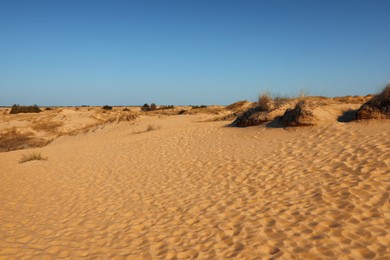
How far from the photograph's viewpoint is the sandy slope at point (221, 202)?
4656 millimetres

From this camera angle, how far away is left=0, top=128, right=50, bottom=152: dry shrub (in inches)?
843

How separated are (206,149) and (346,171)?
19.7 ft

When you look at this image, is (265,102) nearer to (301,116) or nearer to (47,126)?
(301,116)

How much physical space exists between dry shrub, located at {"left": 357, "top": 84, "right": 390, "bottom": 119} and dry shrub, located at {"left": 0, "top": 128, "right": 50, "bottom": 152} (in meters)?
19.9

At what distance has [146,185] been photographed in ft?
28.5

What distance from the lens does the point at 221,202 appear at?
21.6 feet

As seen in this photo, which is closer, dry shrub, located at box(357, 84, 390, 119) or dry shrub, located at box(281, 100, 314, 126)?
dry shrub, located at box(357, 84, 390, 119)

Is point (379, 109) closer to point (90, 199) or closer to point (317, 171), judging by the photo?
point (317, 171)

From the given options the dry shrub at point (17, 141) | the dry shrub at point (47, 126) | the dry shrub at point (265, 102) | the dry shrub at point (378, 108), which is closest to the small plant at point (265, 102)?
the dry shrub at point (265, 102)

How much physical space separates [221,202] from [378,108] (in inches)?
290

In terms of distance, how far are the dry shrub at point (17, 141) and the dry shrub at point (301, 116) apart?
17270 mm

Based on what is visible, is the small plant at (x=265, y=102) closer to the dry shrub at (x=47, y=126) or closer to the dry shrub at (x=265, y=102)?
the dry shrub at (x=265, y=102)

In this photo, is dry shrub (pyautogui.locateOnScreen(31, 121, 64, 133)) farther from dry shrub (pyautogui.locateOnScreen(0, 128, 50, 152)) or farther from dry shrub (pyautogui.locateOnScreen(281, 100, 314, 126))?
dry shrub (pyautogui.locateOnScreen(281, 100, 314, 126))

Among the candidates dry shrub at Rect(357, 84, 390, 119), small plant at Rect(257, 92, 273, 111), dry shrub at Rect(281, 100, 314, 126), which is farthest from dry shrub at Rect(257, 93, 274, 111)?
dry shrub at Rect(357, 84, 390, 119)
